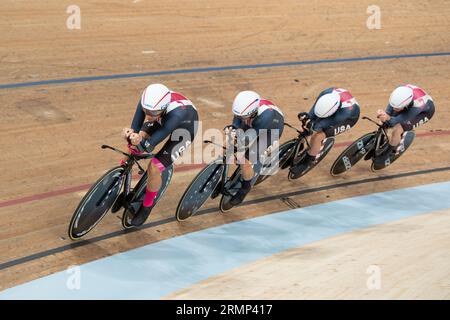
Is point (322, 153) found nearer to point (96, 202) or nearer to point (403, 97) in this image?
point (403, 97)

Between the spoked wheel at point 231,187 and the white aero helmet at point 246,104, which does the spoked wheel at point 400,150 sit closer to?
the spoked wheel at point 231,187

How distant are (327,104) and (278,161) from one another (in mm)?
652

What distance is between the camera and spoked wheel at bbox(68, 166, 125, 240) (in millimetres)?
4914

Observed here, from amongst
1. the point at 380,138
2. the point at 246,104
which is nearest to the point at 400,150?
the point at 380,138

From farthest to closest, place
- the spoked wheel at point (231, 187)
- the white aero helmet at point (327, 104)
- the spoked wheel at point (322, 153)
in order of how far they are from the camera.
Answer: the spoked wheel at point (322, 153)
the white aero helmet at point (327, 104)
the spoked wheel at point (231, 187)

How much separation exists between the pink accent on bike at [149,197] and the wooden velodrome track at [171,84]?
0.25m

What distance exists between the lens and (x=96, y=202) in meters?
4.95

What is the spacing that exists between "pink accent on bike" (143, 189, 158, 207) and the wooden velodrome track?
25 centimetres

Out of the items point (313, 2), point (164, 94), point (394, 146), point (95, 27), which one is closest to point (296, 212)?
point (394, 146)

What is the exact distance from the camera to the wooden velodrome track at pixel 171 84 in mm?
5441

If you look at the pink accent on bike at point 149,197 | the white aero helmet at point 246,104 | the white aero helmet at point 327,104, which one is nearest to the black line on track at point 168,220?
the pink accent on bike at point 149,197

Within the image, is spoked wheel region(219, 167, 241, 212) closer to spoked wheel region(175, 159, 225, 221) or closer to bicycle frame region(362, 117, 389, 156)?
spoked wheel region(175, 159, 225, 221)
